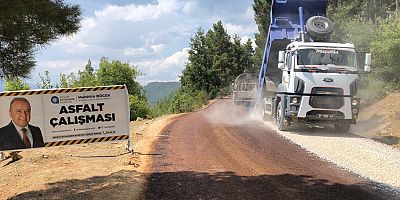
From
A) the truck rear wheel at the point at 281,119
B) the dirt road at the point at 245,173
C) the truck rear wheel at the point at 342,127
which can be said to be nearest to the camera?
the dirt road at the point at 245,173

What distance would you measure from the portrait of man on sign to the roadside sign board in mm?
20

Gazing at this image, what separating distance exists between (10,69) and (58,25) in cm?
95

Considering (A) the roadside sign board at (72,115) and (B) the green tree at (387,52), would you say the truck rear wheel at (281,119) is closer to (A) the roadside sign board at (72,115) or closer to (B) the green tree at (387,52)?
(A) the roadside sign board at (72,115)

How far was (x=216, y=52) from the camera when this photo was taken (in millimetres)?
64688

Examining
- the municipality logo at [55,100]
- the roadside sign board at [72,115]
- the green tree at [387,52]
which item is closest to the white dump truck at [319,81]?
the green tree at [387,52]

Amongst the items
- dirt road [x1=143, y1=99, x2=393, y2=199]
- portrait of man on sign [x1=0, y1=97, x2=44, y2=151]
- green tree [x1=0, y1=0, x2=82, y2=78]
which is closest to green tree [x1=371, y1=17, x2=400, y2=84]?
dirt road [x1=143, y1=99, x2=393, y2=199]

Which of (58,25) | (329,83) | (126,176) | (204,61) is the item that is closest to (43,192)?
(126,176)

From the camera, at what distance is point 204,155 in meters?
10.1

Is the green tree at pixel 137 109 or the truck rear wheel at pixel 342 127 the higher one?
the truck rear wheel at pixel 342 127

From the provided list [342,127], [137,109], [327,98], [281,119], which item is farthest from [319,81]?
[137,109]

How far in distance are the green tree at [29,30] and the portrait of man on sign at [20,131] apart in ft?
12.2

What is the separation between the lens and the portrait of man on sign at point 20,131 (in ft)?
29.0

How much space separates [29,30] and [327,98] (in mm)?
10321

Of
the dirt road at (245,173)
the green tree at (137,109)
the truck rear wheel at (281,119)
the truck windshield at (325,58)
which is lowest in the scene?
the green tree at (137,109)
